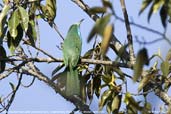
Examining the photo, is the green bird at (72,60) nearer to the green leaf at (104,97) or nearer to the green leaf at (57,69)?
the green leaf at (57,69)

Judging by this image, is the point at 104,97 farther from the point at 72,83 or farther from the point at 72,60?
the point at 72,60

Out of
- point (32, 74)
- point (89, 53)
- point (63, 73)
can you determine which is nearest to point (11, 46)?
point (32, 74)

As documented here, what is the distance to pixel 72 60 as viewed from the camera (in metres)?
2.82

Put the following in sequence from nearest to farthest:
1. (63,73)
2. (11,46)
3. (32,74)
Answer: (11,46)
(32,74)
(63,73)

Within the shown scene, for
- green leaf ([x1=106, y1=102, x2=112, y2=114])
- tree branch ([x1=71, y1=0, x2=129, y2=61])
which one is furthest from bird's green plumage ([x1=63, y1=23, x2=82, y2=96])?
green leaf ([x1=106, y1=102, x2=112, y2=114])

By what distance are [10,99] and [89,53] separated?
506 mm

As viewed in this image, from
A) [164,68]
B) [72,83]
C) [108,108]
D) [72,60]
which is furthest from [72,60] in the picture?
[164,68]

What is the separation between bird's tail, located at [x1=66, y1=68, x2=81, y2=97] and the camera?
8.63 feet

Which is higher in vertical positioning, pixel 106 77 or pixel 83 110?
pixel 106 77

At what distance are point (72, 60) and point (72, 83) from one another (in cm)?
17

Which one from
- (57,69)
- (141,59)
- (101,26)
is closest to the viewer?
(101,26)

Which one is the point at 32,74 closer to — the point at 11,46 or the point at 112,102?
the point at 11,46

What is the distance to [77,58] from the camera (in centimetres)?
288

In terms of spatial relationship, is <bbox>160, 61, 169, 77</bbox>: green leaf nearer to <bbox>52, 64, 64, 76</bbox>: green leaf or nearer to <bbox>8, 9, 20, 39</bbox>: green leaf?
<bbox>8, 9, 20, 39</bbox>: green leaf
